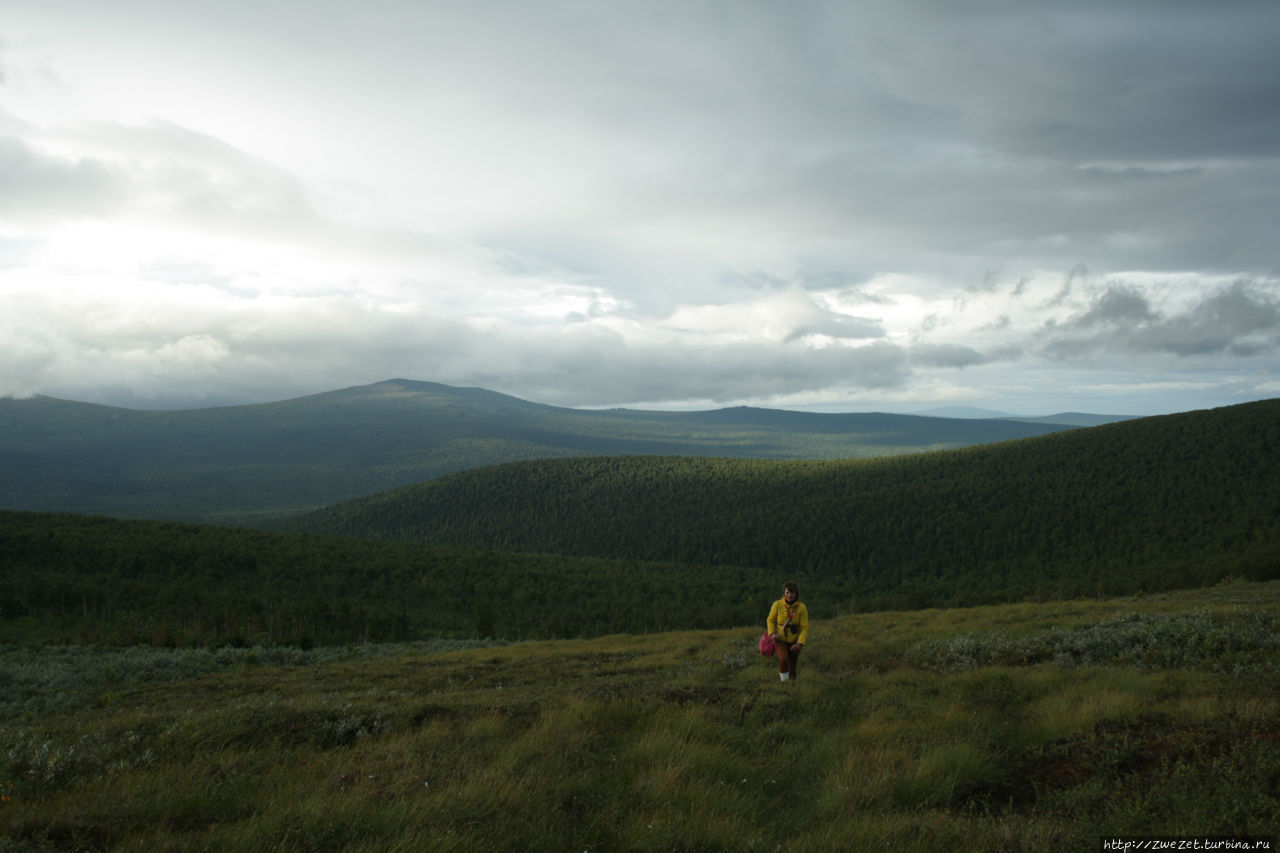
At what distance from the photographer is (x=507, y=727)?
8797 mm

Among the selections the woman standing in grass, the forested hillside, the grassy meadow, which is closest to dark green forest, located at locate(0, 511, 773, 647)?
the forested hillside

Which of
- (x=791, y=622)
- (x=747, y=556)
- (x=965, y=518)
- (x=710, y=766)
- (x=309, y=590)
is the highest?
(x=710, y=766)

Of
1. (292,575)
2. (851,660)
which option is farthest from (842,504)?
(851,660)

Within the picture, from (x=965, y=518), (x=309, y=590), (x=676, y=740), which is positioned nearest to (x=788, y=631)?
(x=676, y=740)

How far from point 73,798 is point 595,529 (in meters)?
162

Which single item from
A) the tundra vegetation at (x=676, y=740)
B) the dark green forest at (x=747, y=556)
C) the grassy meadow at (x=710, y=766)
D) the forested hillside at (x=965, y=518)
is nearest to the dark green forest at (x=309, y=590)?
the dark green forest at (x=747, y=556)

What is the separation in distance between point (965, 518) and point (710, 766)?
419 feet

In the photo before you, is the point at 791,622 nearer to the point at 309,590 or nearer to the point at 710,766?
the point at 710,766

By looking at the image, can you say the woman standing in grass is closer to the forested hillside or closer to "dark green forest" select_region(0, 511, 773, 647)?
"dark green forest" select_region(0, 511, 773, 647)

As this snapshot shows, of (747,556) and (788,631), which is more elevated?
(788,631)

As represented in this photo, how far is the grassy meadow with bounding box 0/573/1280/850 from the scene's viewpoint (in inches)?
209

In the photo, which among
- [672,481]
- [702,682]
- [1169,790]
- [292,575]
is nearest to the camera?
[1169,790]

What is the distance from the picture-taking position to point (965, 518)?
118125 mm

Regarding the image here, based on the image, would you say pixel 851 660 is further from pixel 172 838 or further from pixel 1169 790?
pixel 172 838
